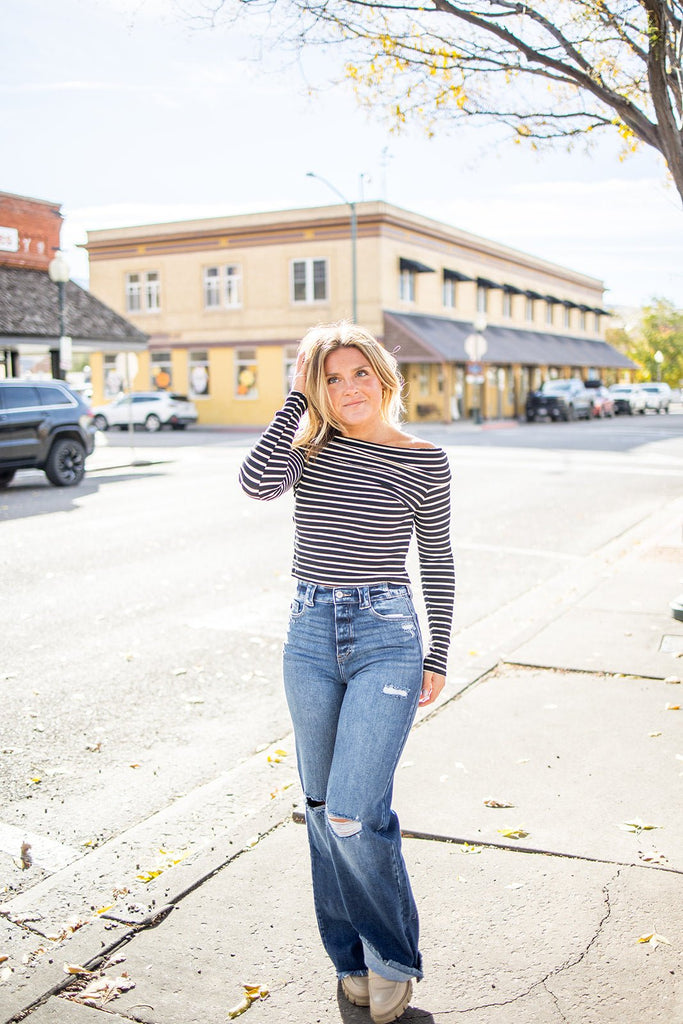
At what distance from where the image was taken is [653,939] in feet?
10.3

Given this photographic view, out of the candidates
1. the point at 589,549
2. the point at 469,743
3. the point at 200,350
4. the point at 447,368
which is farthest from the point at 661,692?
the point at 200,350

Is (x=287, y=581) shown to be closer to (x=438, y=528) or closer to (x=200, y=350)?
(x=438, y=528)

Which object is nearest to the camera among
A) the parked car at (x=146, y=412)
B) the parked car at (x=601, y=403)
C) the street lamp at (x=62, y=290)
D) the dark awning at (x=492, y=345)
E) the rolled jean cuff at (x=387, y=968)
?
the rolled jean cuff at (x=387, y=968)

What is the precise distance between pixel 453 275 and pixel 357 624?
143 feet

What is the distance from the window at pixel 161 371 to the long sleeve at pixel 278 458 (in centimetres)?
4279

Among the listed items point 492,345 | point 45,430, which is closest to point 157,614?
point 45,430

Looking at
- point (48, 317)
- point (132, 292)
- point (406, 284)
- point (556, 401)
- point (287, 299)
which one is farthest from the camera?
point (132, 292)

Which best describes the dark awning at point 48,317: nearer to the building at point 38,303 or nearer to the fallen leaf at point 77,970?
the building at point 38,303

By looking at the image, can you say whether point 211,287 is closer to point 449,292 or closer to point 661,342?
point 449,292

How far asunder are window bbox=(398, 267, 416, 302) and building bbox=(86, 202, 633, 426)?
0.18ft

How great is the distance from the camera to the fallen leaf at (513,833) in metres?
3.88

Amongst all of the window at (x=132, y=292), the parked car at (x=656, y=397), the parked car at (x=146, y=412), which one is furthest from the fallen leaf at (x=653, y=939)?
the parked car at (x=656, y=397)

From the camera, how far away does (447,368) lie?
41531mm

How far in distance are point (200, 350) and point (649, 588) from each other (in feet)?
122
